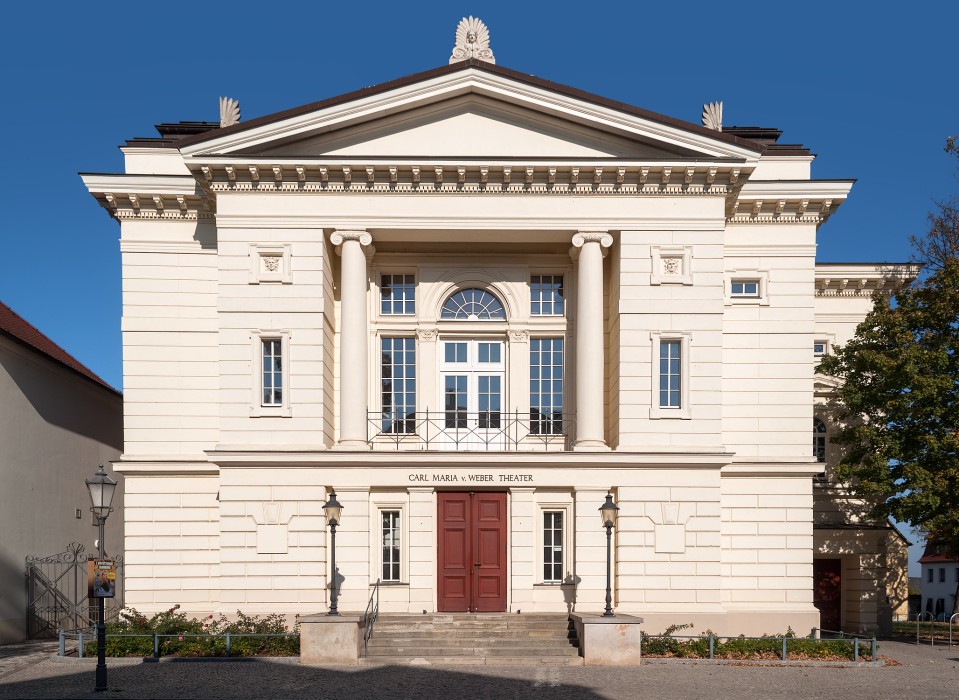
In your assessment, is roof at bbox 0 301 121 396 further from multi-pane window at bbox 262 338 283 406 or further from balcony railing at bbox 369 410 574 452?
balcony railing at bbox 369 410 574 452

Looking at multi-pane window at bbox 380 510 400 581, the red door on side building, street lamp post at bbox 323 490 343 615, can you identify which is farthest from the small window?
street lamp post at bbox 323 490 343 615

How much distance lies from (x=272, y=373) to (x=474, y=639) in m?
8.08

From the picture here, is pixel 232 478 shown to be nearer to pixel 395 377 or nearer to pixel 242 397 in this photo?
pixel 242 397

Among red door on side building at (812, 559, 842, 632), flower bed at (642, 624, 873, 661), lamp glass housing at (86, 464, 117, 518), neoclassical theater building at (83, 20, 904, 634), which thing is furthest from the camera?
red door on side building at (812, 559, 842, 632)

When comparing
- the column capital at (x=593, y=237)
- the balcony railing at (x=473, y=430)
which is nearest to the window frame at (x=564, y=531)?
the balcony railing at (x=473, y=430)

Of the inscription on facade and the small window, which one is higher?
the small window

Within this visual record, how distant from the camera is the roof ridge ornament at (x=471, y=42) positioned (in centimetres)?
2486

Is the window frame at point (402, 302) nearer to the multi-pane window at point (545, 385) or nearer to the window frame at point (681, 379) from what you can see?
the multi-pane window at point (545, 385)

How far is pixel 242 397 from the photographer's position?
2308 cm

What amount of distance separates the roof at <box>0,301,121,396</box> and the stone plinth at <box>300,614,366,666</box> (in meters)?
12.5

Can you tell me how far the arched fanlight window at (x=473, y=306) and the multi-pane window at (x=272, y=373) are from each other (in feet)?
15.5

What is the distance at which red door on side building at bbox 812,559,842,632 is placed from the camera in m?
29.5

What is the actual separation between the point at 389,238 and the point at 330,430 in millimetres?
5186

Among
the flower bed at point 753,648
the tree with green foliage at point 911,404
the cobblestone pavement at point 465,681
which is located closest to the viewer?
the cobblestone pavement at point 465,681
